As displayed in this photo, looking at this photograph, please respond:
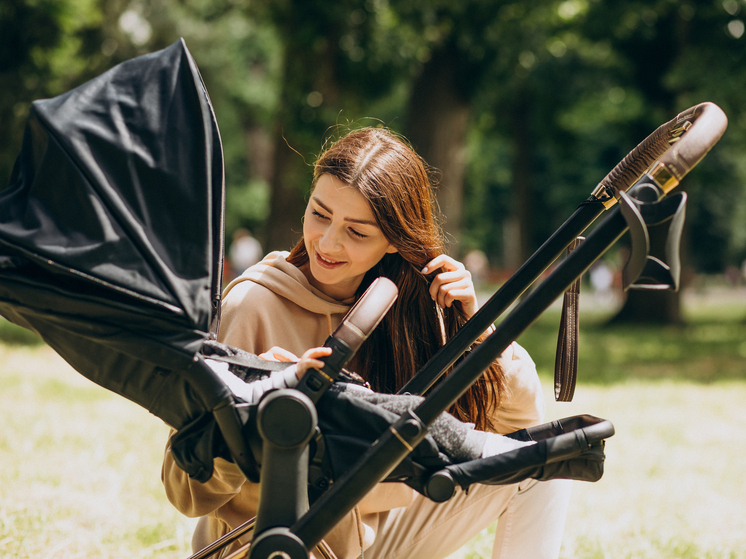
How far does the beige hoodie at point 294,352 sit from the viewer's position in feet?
5.98

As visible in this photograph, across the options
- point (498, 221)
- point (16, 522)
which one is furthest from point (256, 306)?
point (498, 221)

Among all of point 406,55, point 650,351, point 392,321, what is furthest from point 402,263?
point 650,351

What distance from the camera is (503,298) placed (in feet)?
6.18

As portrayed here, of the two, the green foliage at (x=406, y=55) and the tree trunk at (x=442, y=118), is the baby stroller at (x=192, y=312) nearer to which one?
the green foliage at (x=406, y=55)

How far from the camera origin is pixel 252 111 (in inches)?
977

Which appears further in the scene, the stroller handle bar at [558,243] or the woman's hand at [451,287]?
the woman's hand at [451,287]

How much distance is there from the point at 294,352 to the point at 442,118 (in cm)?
836

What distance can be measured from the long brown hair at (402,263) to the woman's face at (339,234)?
30 mm

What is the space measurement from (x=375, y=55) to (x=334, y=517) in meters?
8.47

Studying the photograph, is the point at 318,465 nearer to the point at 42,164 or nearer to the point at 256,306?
the point at 256,306

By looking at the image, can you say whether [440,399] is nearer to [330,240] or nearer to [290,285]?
[330,240]

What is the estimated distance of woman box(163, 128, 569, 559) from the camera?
197cm

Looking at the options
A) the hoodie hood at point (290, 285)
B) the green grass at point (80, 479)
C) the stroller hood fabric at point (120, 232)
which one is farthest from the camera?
the green grass at point (80, 479)

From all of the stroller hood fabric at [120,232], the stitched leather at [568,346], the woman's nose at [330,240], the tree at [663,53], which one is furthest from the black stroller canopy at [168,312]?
the tree at [663,53]
